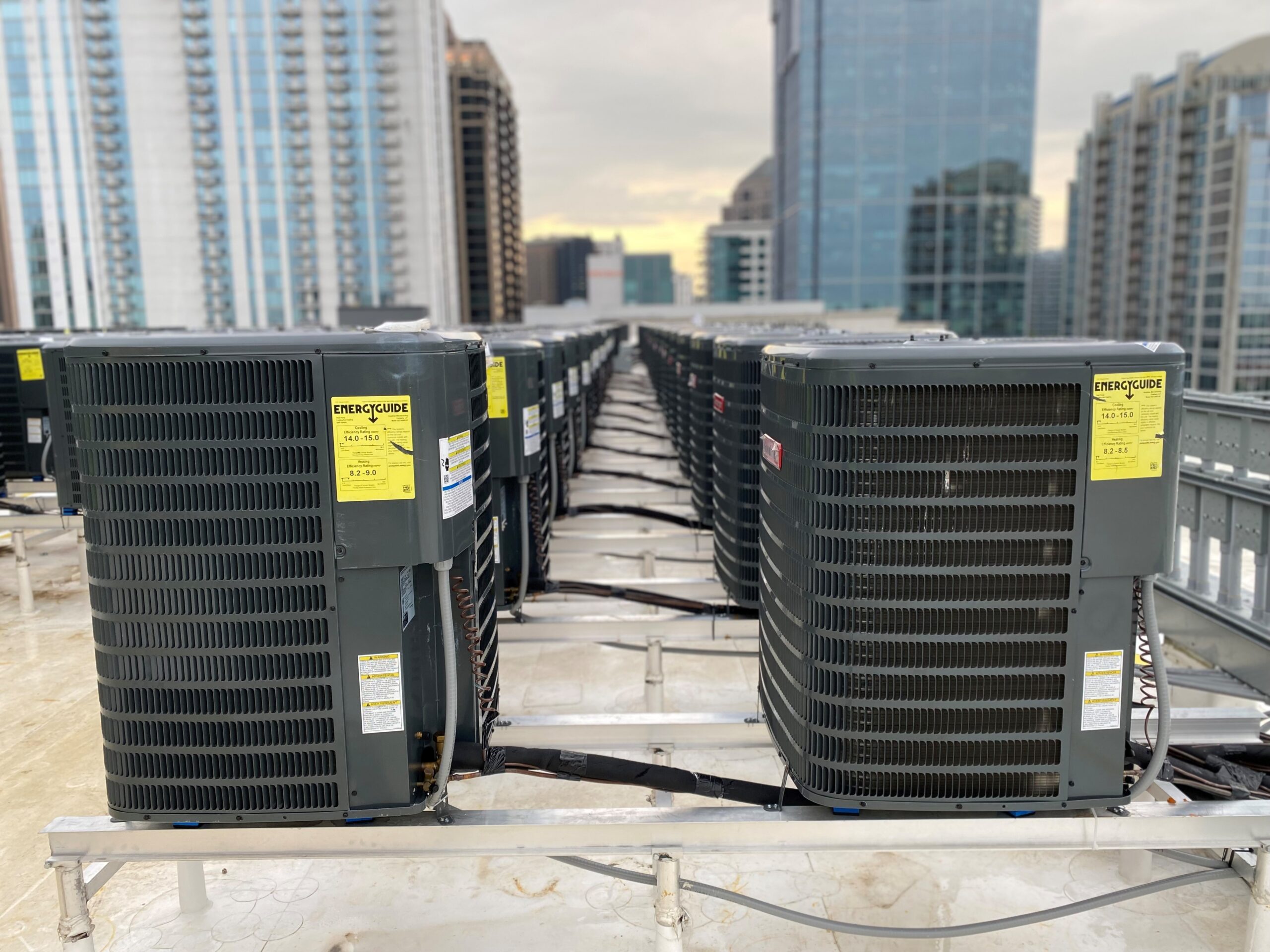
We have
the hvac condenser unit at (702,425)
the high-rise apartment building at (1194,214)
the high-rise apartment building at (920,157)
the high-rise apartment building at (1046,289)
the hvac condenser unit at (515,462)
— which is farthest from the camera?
the high-rise apartment building at (1046,289)

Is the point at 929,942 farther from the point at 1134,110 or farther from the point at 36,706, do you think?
the point at 1134,110

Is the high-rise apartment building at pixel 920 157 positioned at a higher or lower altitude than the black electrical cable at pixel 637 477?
higher

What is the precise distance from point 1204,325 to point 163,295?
7497 cm

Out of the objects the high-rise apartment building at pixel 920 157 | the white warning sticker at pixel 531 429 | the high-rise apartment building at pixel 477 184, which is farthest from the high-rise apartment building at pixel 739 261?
the white warning sticker at pixel 531 429

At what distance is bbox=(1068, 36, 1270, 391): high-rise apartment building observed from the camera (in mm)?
57375

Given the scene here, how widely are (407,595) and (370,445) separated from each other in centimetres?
42

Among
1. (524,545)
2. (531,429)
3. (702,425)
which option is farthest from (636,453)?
(524,545)

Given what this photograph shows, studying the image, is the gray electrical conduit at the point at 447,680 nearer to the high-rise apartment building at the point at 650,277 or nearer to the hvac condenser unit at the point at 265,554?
the hvac condenser unit at the point at 265,554

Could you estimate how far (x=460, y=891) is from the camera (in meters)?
2.94

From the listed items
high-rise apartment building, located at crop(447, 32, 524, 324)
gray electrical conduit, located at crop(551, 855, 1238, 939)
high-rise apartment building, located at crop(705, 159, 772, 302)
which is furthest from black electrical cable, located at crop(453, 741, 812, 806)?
high-rise apartment building, located at crop(705, 159, 772, 302)

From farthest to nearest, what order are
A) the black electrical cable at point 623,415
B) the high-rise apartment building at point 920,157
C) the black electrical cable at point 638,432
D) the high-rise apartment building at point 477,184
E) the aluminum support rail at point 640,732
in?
the high-rise apartment building at point 477,184 < the high-rise apartment building at point 920,157 < the black electrical cable at point 623,415 < the black electrical cable at point 638,432 < the aluminum support rail at point 640,732

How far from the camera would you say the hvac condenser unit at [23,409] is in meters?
7.00

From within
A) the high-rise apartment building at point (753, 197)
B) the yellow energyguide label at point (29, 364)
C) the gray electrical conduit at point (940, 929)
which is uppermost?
the high-rise apartment building at point (753, 197)

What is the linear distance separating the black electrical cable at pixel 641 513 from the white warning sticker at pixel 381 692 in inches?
151
